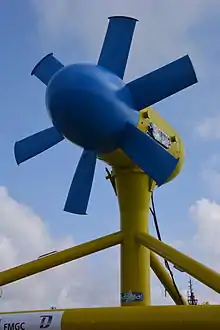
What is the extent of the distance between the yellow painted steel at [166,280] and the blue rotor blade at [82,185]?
2246mm

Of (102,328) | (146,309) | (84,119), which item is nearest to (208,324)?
(146,309)

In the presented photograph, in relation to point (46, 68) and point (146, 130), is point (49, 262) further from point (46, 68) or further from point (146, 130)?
point (46, 68)

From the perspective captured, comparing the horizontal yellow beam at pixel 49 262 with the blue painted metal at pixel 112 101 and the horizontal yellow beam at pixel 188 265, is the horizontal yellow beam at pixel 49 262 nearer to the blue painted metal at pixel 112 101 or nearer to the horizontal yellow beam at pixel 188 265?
the blue painted metal at pixel 112 101

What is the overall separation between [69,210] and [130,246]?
146 cm

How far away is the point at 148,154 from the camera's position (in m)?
8.88

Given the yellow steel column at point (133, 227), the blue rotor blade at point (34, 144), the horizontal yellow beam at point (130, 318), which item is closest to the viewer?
the horizontal yellow beam at point (130, 318)

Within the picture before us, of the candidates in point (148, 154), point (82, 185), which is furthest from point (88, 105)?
point (82, 185)

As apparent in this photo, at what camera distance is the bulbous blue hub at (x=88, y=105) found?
27.4ft

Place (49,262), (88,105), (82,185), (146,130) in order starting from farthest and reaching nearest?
(49,262)
(82,185)
(146,130)
(88,105)

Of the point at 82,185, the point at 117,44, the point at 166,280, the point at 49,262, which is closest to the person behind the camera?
the point at 117,44

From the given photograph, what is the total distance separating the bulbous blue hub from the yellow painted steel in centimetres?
327

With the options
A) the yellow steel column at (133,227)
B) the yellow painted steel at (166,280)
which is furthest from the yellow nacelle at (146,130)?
the yellow painted steel at (166,280)

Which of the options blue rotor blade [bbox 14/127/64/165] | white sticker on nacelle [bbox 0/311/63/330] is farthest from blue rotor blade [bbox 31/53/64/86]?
white sticker on nacelle [bbox 0/311/63/330]

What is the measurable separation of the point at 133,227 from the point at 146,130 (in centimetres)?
195
